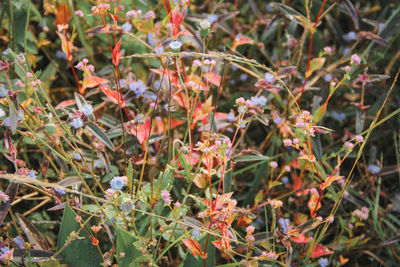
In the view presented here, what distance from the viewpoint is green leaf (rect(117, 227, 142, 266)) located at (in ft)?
3.08

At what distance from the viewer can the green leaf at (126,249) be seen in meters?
0.94

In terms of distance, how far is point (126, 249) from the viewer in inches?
37.9

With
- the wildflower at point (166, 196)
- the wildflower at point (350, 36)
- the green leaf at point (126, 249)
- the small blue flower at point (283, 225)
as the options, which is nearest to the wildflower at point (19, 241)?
the green leaf at point (126, 249)

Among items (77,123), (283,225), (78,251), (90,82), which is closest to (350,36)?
(283,225)

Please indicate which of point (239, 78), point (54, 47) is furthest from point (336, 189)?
point (54, 47)

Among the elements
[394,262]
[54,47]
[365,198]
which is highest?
[54,47]

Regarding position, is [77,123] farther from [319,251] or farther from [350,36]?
[350,36]

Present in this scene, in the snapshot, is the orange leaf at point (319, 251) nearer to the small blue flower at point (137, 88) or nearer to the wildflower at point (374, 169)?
the wildflower at point (374, 169)

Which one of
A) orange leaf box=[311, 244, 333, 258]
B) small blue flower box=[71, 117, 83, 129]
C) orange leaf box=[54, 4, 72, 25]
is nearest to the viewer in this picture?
small blue flower box=[71, 117, 83, 129]

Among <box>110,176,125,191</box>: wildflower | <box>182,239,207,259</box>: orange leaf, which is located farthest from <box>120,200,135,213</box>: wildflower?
<box>182,239,207,259</box>: orange leaf

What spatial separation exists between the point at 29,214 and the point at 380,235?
1.10 meters

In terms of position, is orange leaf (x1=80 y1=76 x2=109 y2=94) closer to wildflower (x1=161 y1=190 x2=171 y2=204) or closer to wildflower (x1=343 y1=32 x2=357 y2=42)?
wildflower (x1=161 y1=190 x2=171 y2=204)

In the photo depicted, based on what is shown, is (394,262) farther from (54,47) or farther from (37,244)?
(54,47)

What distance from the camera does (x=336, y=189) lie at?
136cm
